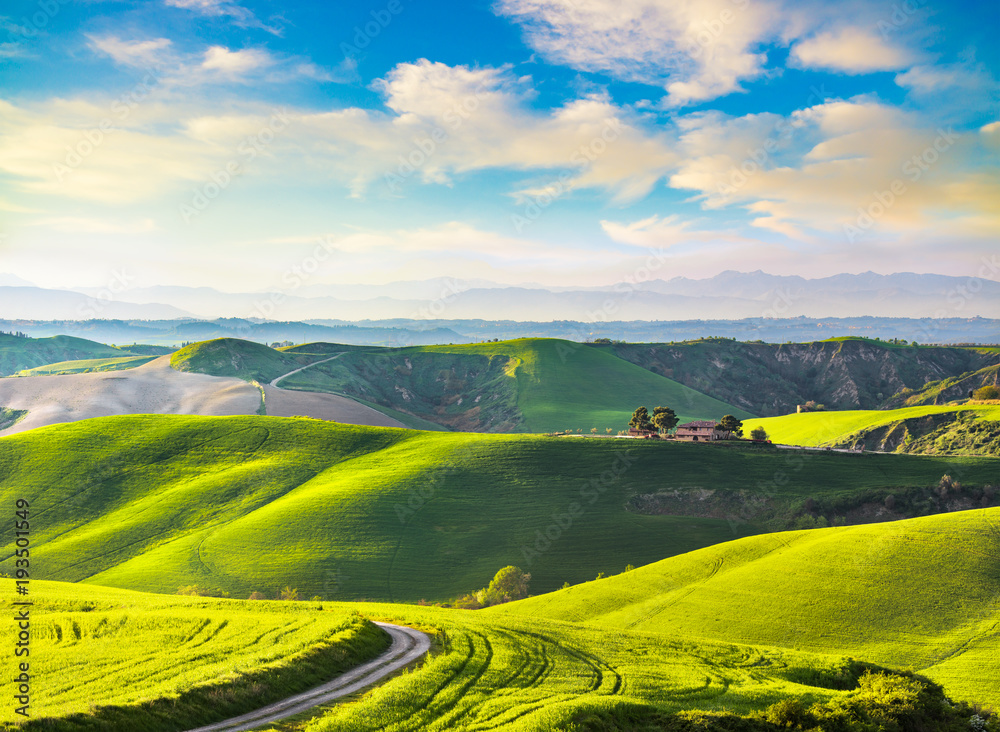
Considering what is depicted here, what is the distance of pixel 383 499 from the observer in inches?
2972

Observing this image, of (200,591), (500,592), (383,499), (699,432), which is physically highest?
(699,432)

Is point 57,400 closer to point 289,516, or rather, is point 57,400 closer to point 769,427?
point 289,516

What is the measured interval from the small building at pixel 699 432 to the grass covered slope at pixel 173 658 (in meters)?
79.5

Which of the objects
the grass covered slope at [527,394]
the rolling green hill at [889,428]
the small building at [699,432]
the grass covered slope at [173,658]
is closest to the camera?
the grass covered slope at [173,658]

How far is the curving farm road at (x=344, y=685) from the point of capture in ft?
57.0

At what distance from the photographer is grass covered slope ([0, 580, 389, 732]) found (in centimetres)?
1669

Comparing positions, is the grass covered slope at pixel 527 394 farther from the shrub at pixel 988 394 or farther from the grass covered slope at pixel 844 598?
the grass covered slope at pixel 844 598

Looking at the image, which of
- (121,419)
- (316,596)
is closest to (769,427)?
(316,596)

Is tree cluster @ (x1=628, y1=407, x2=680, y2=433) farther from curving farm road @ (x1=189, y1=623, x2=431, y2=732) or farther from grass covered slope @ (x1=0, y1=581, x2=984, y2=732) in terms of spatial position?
curving farm road @ (x1=189, y1=623, x2=431, y2=732)

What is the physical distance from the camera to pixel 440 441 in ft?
316

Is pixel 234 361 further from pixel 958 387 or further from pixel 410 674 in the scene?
pixel 958 387

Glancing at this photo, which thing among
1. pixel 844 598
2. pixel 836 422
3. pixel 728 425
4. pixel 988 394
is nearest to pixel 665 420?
pixel 728 425

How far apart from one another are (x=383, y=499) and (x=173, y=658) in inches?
2155

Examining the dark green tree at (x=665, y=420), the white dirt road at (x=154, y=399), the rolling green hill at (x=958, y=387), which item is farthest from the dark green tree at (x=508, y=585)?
the rolling green hill at (x=958, y=387)
